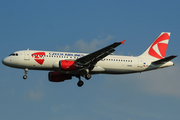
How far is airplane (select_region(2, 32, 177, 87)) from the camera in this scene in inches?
1574

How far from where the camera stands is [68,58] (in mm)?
41406

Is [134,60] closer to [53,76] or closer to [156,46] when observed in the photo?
[156,46]

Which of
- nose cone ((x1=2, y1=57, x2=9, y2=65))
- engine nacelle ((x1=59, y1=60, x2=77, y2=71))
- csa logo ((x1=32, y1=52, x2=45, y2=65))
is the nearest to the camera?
engine nacelle ((x1=59, y1=60, x2=77, y2=71))

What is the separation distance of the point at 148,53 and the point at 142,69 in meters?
3.94

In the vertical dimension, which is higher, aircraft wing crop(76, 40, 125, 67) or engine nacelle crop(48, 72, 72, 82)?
aircraft wing crop(76, 40, 125, 67)

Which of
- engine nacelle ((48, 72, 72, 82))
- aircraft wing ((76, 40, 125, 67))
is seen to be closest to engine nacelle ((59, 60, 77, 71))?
aircraft wing ((76, 40, 125, 67))

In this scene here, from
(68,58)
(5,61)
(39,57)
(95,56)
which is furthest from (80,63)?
(5,61)

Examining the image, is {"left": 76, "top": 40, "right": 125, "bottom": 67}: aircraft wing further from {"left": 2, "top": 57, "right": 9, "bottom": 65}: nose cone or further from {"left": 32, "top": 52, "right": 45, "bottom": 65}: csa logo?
{"left": 2, "top": 57, "right": 9, "bottom": 65}: nose cone

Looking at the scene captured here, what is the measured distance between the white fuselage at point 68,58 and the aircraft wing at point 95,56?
136 centimetres

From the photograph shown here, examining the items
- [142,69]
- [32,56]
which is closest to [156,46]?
[142,69]

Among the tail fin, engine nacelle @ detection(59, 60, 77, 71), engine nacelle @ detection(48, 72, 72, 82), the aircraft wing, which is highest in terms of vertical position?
the tail fin

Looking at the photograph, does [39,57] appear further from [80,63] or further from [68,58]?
[80,63]

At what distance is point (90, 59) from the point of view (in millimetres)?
40281

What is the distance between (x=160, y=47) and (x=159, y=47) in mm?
158
